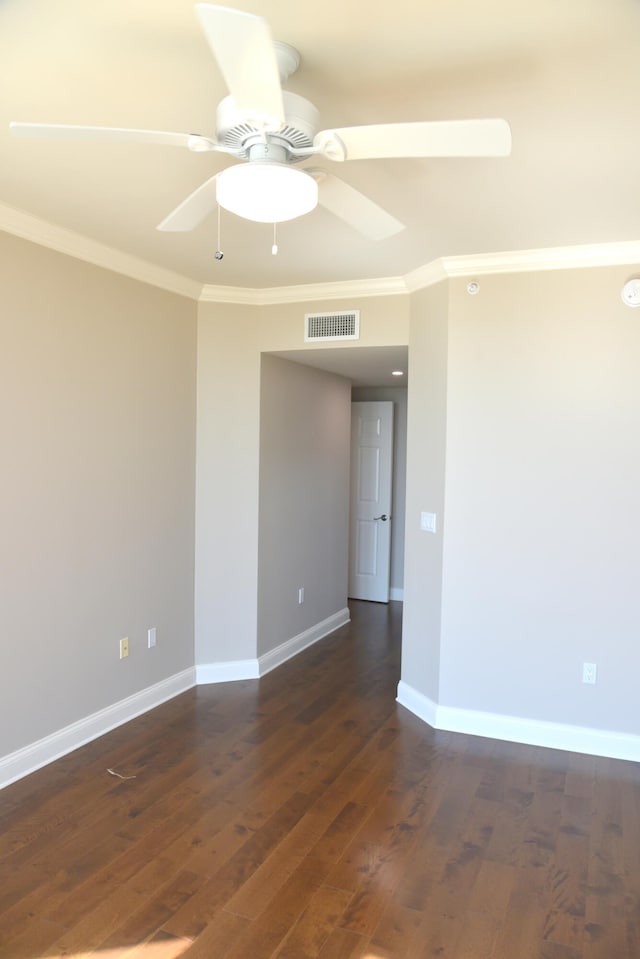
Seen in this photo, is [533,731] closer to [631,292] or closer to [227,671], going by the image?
[227,671]

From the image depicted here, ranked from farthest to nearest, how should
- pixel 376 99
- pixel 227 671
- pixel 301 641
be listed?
1. pixel 301 641
2. pixel 227 671
3. pixel 376 99

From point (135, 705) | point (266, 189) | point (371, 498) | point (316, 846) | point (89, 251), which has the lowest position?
point (316, 846)

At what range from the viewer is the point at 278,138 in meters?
1.66

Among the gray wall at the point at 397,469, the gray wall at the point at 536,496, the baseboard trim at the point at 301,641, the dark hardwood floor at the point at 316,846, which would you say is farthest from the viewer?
the gray wall at the point at 397,469

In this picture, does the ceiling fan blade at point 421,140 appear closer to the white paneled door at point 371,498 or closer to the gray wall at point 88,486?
the gray wall at point 88,486

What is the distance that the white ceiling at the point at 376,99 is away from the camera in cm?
156

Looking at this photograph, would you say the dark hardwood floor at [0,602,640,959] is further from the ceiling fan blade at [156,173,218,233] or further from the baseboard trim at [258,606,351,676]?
the ceiling fan blade at [156,173,218,233]

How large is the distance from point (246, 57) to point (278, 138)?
408 mm

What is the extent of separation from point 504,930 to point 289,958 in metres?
0.71

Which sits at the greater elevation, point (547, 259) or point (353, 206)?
point (547, 259)

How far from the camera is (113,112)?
6.62 feet

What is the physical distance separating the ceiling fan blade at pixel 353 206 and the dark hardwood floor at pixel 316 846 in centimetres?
225

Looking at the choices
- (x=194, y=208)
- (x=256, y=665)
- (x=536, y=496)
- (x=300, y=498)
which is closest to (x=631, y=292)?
(x=536, y=496)

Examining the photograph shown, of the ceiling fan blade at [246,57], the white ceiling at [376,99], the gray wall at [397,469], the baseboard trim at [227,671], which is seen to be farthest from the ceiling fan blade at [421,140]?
the gray wall at [397,469]
